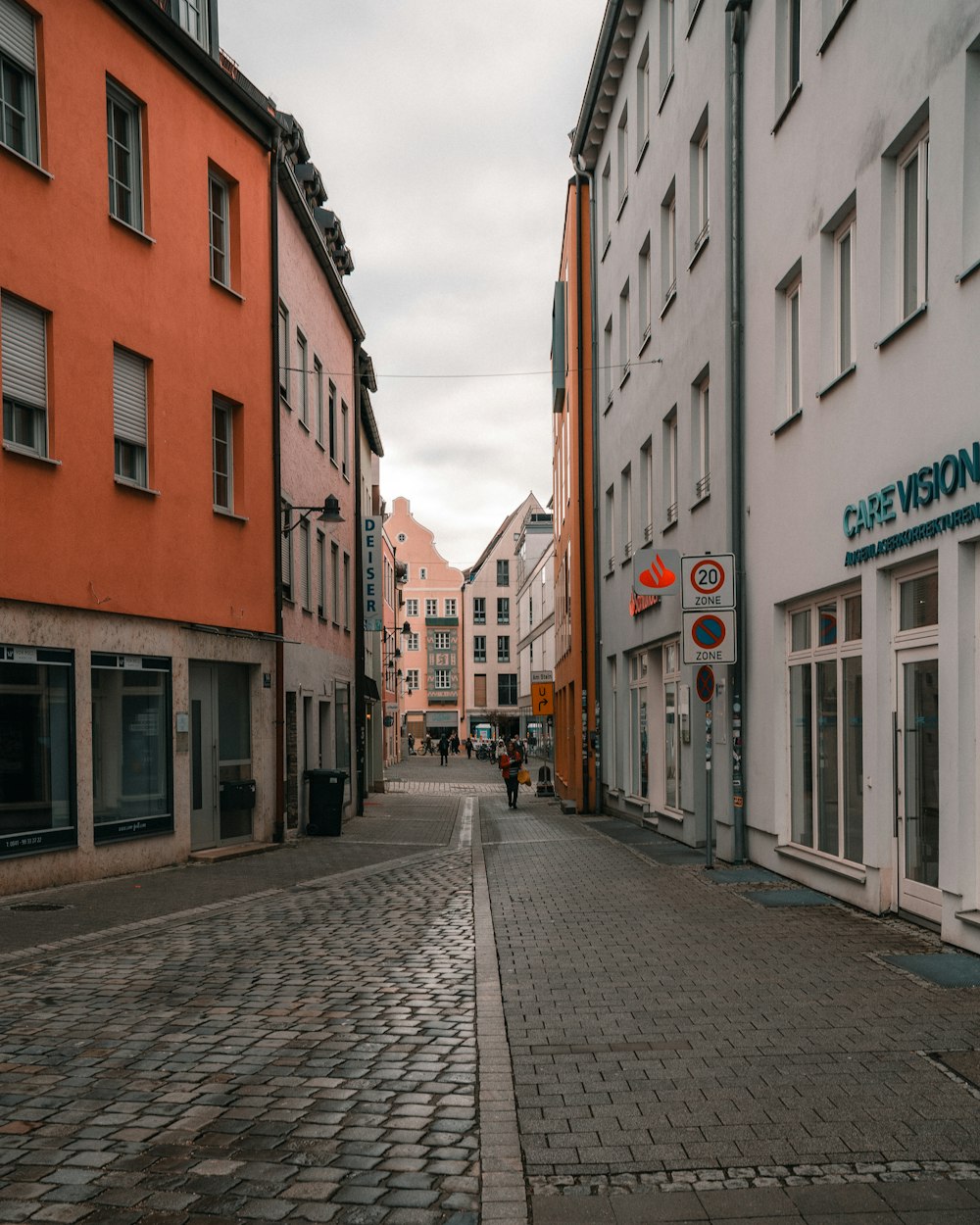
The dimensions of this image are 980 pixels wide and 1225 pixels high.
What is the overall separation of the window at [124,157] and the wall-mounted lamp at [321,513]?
5767 millimetres

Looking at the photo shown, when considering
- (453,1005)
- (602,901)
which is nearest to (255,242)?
(602,901)

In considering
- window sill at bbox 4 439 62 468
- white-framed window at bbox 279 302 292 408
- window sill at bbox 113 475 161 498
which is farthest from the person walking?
window sill at bbox 4 439 62 468

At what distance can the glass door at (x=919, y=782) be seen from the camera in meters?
9.49

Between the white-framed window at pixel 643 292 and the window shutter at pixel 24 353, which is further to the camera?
the white-framed window at pixel 643 292

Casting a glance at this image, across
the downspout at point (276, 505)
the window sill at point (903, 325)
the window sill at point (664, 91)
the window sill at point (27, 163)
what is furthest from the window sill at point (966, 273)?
the downspout at point (276, 505)

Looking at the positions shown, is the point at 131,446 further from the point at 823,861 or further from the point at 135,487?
the point at 823,861

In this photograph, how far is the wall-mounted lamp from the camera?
68.7ft

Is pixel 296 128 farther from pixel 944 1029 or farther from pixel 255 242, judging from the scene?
pixel 944 1029

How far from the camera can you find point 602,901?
12141 mm

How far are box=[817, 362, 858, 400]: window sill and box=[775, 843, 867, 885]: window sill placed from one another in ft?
13.7

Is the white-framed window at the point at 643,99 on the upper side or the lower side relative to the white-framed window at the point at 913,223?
upper

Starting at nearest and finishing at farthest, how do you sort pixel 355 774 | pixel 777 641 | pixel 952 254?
1. pixel 952 254
2. pixel 777 641
3. pixel 355 774

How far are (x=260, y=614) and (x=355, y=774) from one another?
11.1 metres

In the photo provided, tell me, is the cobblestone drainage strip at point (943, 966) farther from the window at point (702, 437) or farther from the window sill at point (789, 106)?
the window at point (702, 437)
